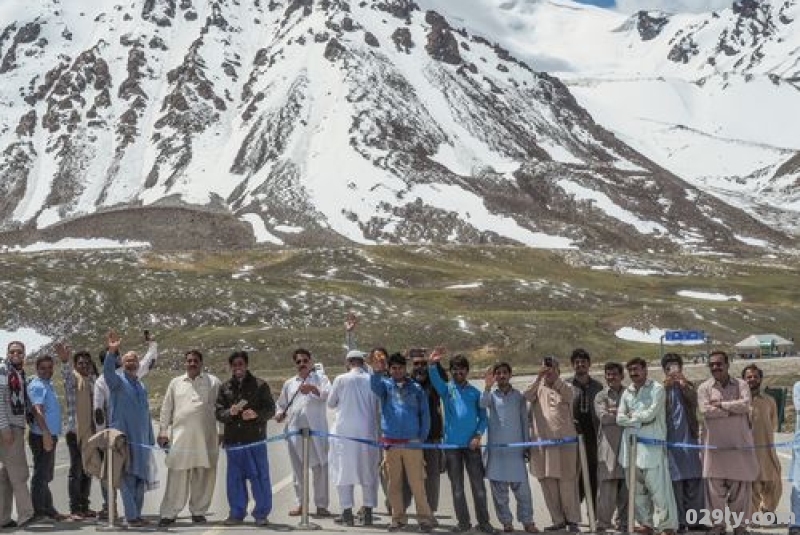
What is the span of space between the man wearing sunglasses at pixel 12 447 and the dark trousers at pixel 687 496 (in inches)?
364

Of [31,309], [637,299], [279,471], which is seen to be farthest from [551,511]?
[637,299]

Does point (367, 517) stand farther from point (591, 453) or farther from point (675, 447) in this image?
point (675, 447)

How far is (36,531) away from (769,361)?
2236 inches

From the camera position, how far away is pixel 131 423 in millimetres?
16938

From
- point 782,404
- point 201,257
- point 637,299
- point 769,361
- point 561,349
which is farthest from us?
point 201,257

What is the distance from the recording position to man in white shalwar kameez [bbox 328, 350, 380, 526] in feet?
56.3

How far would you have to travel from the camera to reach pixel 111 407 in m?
16.9

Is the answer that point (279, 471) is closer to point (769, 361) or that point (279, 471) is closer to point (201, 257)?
point (769, 361)

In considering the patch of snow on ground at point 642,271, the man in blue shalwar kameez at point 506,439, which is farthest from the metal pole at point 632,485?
the patch of snow on ground at point 642,271

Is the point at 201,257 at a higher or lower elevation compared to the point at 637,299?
higher

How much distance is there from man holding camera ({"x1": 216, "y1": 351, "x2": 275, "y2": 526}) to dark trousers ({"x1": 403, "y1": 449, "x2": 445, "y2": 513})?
7.17ft

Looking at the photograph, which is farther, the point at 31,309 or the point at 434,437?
the point at 31,309

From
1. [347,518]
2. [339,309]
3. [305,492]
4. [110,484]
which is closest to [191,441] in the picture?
[110,484]

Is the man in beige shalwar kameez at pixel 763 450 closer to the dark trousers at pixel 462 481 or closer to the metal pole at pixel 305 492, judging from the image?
the dark trousers at pixel 462 481
